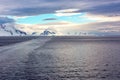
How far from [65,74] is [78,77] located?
3.31 meters

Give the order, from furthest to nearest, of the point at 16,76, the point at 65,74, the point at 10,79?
the point at 65,74 < the point at 16,76 < the point at 10,79

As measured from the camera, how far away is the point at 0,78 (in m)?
36.5

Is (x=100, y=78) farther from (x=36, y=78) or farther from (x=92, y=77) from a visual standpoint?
(x=36, y=78)

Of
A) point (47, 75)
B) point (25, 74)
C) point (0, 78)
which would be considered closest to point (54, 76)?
point (47, 75)

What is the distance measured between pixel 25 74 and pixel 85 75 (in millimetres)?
8936

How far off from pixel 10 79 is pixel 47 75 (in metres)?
6.24

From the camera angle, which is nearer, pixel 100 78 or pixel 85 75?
pixel 100 78

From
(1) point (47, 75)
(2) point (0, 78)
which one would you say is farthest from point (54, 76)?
(2) point (0, 78)

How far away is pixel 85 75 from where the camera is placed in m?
40.7

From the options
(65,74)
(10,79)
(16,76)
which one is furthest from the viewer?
(65,74)

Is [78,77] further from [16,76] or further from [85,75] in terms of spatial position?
[16,76]

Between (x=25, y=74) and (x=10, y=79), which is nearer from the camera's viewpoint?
(x=10, y=79)

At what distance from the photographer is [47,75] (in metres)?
39.9

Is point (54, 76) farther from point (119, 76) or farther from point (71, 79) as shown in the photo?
point (119, 76)
